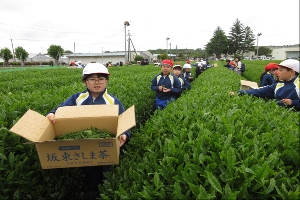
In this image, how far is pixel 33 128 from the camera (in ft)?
7.41

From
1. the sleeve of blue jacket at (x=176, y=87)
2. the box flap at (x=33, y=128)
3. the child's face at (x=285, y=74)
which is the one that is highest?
the child's face at (x=285, y=74)

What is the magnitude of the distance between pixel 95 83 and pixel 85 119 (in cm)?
65

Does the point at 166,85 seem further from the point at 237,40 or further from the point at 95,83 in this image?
the point at 237,40

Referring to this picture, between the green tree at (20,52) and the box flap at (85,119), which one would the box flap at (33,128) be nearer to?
the box flap at (85,119)

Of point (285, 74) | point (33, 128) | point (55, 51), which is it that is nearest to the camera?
point (33, 128)

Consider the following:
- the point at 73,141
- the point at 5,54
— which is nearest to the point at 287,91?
the point at 73,141

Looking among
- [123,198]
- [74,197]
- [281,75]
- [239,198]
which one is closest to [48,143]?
[123,198]

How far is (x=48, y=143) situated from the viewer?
2.08 meters

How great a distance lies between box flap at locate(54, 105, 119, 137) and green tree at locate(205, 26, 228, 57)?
3562 inches

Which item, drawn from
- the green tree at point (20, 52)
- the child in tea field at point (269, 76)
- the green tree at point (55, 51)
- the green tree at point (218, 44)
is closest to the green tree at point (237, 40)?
the green tree at point (218, 44)

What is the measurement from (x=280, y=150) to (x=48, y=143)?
6.31 feet

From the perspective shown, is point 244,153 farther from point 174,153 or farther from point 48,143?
point 48,143

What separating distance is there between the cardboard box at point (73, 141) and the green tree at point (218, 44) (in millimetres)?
90581

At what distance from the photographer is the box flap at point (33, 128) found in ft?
6.98
